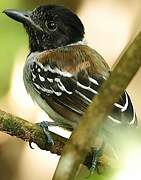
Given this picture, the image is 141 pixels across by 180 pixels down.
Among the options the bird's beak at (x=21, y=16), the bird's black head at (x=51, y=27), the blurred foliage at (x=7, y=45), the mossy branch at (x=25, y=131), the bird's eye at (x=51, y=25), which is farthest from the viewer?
the bird's eye at (x=51, y=25)

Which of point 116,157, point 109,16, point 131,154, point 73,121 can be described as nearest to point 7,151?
point 109,16

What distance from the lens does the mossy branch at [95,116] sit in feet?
2.00

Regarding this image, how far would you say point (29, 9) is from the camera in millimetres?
2186

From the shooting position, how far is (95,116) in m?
0.61

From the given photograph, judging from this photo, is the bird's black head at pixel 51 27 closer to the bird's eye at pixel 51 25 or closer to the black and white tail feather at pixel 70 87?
the bird's eye at pixel 51 25

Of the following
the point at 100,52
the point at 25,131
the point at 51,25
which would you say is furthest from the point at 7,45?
the point at 100,52

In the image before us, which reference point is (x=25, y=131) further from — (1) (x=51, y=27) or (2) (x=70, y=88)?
(1) (x=51, y=27)

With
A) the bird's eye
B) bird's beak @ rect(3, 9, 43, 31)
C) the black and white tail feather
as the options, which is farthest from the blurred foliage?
the bird's eye

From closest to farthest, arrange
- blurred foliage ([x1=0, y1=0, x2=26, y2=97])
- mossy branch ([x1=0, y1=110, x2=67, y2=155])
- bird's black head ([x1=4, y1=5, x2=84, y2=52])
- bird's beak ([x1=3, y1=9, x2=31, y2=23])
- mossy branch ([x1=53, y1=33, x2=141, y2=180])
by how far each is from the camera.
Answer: mossy branch ([x1=53, y1=33, x2=141, y2=180]) < blurred foliage ([x1=0, y1=0, x2=26, y2=97]) < mossy branch ([x1=0, y1=110, x2=67, y2=155]) < bird's beak ([x1=3, y1=9, x2=31, y2=23]) < bird's black head ([x1=4, y1=5, x2=84, y2=52])

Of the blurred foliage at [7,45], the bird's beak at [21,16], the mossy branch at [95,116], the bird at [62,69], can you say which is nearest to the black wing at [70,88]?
the bird at [62,69]

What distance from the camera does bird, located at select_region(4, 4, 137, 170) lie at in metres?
1.83

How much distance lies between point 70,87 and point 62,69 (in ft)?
0.25

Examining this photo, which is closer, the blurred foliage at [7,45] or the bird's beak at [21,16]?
the blurred foliage at [7,45]

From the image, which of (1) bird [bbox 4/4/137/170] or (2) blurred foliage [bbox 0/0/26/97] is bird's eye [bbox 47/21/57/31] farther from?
(2) blurred foliage [bbox 0/0/26/97]
